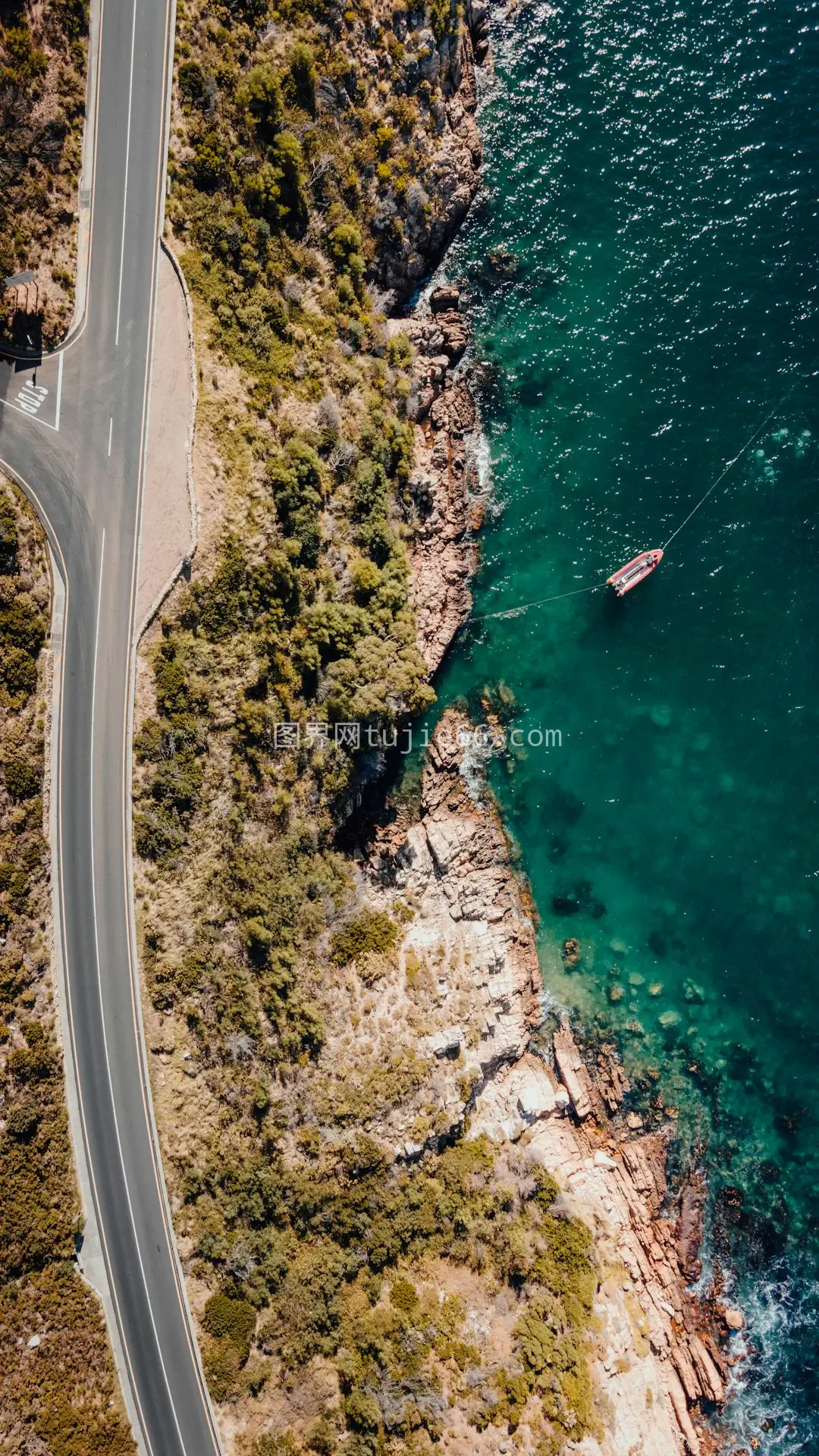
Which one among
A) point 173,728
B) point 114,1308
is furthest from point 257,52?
point 114,1308

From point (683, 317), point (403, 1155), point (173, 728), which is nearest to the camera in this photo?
point (173, 728)

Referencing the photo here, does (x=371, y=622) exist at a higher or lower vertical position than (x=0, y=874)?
higher

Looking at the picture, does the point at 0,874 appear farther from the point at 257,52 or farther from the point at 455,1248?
the point at 257,52

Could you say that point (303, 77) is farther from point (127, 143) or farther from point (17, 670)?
point (17, 670)

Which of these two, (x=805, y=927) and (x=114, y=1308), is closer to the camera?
(x=114, y=1308)

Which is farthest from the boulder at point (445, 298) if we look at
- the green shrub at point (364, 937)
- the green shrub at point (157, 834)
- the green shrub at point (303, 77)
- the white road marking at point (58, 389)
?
the green shrub at point (364, 937)

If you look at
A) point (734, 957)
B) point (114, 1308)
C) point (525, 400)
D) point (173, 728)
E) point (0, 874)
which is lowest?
point (114, 1308)

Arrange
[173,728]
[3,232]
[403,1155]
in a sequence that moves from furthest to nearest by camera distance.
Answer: [403,1155] → [173,728] → [3,232]
